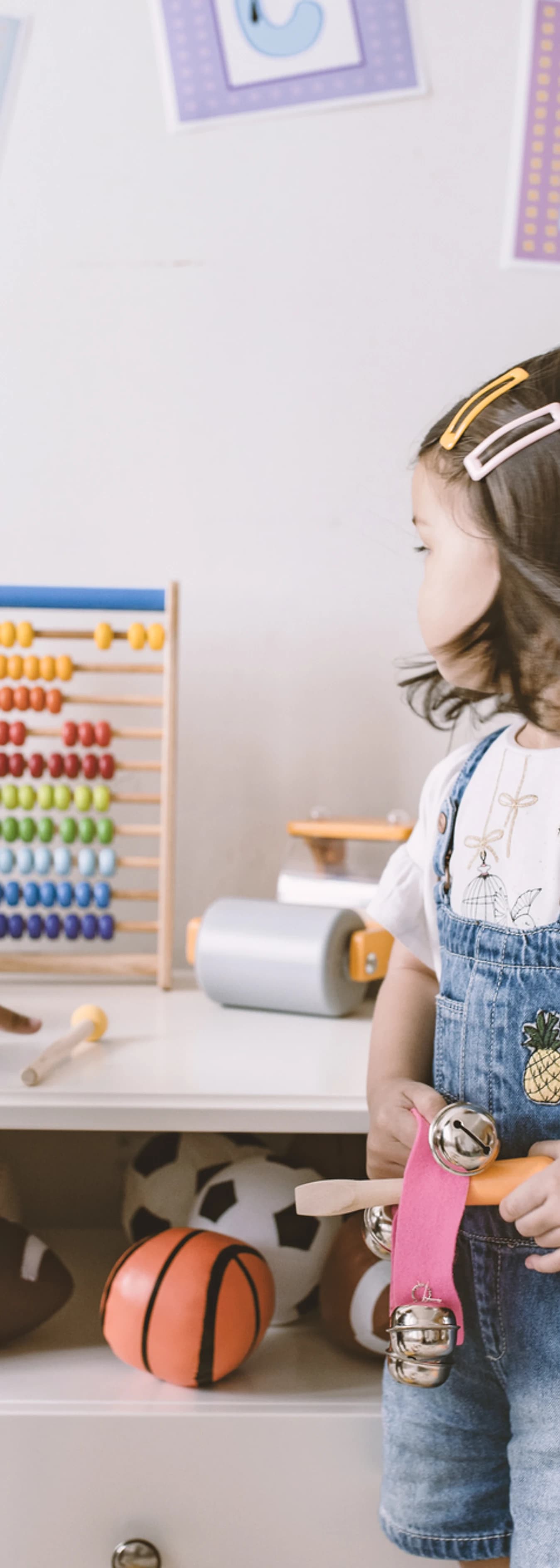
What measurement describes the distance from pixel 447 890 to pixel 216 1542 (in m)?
0.48

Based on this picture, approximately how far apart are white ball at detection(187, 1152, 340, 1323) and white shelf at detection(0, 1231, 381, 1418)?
1.7 inches

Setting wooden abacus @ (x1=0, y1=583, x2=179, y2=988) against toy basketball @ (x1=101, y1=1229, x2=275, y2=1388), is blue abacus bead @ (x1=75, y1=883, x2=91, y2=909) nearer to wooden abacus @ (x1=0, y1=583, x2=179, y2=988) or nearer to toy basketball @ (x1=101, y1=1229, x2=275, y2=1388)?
wooden abacus @ (x1=0, y1=583, x2=179, y2=988)

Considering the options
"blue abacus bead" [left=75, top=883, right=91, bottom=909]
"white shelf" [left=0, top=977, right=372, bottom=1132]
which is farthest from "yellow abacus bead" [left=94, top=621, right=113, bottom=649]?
"white shelf" [left=0, top=977, right=372, bottom=1132]

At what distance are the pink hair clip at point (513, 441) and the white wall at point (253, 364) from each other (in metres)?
0.64

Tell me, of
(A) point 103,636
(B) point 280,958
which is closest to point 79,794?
(A) point 103,636

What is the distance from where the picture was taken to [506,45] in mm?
1288

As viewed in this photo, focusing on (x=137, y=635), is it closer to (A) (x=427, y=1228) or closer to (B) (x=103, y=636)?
(B) (x=103, y=636)

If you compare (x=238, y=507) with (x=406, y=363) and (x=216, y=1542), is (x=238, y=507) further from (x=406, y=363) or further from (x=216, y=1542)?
(x=216, y=1542)

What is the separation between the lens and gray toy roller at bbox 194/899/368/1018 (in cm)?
100

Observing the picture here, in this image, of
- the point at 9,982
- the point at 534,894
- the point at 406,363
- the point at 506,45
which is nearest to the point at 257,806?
the point at 9,982

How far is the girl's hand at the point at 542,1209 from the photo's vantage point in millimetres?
631

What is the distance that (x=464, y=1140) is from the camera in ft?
2.08

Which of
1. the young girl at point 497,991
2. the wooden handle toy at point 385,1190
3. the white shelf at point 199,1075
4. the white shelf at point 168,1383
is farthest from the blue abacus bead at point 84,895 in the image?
the wooden handle toy at point 385,1190

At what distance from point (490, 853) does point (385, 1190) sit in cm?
20
